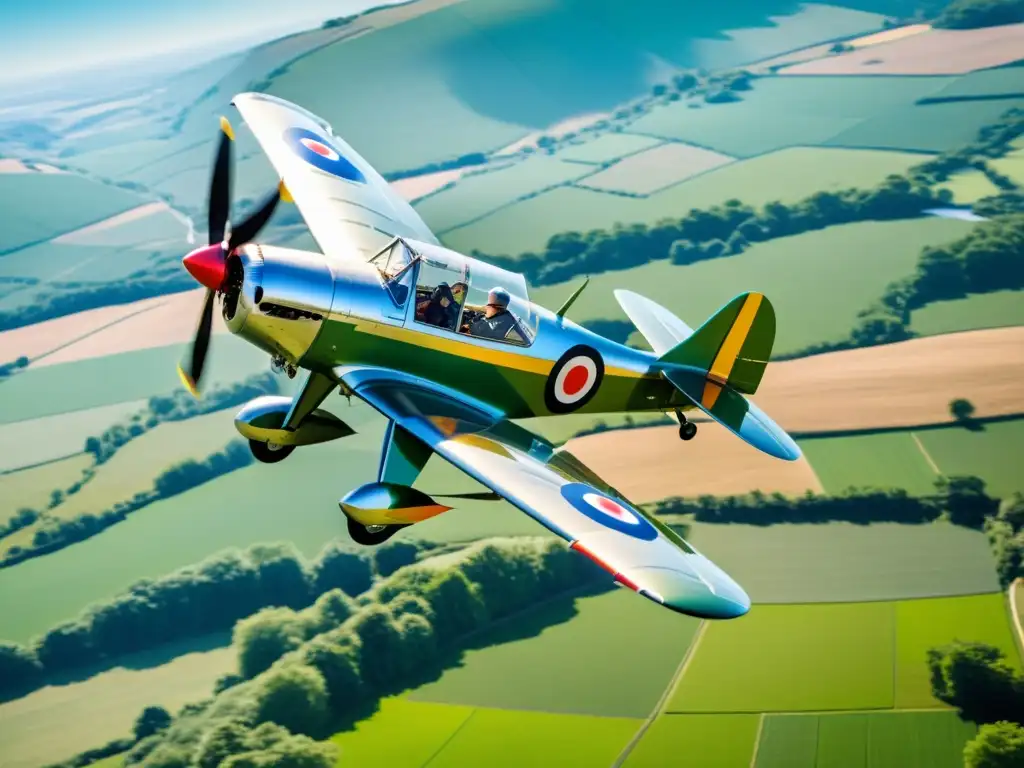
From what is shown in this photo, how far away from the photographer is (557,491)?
49.0ft

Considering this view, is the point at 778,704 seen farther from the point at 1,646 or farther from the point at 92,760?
the point at 1,646

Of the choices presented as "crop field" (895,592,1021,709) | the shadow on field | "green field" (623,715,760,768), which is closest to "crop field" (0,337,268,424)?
the shadow on field

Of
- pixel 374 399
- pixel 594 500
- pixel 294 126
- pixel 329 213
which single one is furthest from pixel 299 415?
pixel 294 126

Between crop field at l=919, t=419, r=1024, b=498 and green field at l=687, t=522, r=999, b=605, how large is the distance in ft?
10.6

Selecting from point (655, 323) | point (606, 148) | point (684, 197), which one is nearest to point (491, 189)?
point (606, 148)

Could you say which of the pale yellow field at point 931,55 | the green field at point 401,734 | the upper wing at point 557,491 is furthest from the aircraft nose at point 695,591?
the pale yellow field at point 931,55

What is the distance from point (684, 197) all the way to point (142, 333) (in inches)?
1641

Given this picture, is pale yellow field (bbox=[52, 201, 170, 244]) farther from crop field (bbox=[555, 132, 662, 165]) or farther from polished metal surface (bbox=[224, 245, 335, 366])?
polished metal surface (bbox=[224, 245, 335, 366])

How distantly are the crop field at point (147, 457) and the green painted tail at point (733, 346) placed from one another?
1453 inches

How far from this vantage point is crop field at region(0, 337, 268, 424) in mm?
63938

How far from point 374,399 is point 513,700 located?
68.8ft

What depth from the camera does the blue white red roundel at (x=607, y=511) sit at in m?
14.1

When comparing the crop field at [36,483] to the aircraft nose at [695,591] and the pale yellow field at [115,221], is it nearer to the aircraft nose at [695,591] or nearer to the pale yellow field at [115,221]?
the pale yellow field at [115,221]

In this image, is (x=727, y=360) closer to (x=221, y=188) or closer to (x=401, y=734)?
(x=221, y=188)
